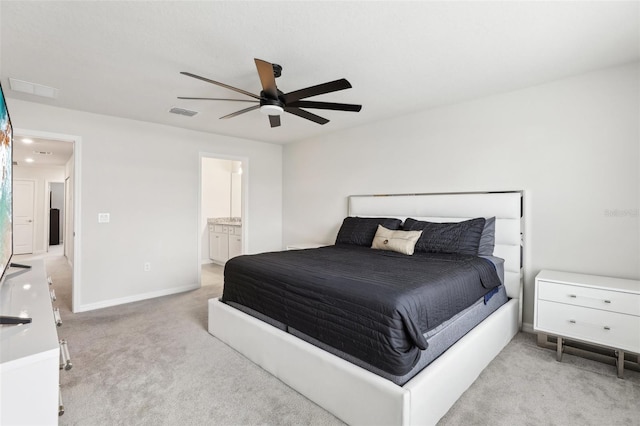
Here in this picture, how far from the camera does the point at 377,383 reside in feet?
5.35

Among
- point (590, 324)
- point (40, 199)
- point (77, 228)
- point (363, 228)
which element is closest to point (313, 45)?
point (363, 228)

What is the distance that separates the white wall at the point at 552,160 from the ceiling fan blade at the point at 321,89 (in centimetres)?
197

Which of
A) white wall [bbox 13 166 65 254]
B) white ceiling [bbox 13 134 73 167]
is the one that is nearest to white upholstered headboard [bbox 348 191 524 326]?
white ceiling [bbox 13 134 73 167]

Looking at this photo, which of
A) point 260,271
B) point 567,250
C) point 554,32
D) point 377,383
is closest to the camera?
point 377,383

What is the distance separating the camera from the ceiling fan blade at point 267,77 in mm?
1959

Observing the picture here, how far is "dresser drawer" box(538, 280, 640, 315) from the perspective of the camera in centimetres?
224

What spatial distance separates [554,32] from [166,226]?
4.67m

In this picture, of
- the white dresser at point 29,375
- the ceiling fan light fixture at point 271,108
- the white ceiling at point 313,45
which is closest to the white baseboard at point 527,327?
the white ceiling at point 313,45

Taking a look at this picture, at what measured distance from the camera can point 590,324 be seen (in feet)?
7.82

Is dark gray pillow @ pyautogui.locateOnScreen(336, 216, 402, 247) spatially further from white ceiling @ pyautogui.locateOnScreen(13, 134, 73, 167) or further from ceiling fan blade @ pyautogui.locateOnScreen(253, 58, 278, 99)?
white ceiling @ pyautogui.locateOnScreen(13, 134, 73, 167)

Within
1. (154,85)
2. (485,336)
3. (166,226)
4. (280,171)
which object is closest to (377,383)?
(485,336)

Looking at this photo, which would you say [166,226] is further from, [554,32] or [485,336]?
[554,32]

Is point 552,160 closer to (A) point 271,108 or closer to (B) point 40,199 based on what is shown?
(A) point 271,108

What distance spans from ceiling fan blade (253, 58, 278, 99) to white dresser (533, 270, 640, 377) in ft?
8.67
